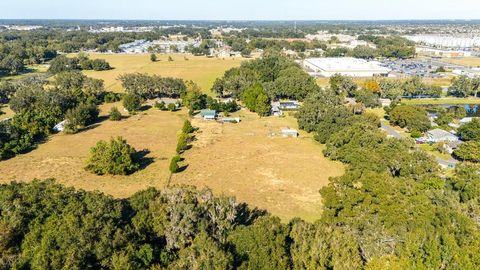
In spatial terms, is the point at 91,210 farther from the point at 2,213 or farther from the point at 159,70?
the point at 159,70

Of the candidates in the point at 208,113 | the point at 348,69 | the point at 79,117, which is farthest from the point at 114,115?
the point at 348,69

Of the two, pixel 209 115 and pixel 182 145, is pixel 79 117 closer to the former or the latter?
pixel 182 145

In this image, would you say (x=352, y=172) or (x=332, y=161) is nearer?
(x=352, y=172)

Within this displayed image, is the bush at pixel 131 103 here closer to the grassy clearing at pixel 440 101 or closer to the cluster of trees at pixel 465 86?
the grassy clearing at pixel 440 101

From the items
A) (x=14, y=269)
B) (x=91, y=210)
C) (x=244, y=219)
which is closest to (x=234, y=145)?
(x=244, y=219)

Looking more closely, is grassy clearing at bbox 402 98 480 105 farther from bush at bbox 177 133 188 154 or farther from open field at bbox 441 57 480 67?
open field at bbox 441 57 480 67

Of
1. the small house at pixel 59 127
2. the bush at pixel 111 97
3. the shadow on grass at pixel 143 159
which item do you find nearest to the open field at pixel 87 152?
the shadow on grass at pixel 143 159

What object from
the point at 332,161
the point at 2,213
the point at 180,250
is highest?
the point at 2,213

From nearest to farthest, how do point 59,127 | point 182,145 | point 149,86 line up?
1. point 182,145
2. point 59,127
3. point 149,86
